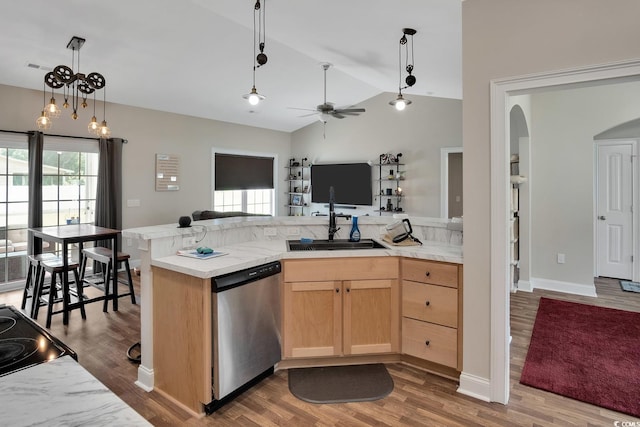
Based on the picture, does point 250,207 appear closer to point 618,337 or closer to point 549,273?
point 549,273

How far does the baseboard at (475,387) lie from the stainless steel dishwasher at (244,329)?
1.30 metres

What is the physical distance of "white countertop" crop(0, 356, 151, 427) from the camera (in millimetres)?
635

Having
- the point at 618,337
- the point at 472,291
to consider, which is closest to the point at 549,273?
the point at 618,337

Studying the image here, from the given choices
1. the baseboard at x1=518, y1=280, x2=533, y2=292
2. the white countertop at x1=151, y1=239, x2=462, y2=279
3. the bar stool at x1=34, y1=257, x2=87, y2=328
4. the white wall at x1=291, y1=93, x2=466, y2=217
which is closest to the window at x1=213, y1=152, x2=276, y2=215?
the white wall at x1=291, y1=93, x2=466, y2=217

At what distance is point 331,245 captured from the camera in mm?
3033

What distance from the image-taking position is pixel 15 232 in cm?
491

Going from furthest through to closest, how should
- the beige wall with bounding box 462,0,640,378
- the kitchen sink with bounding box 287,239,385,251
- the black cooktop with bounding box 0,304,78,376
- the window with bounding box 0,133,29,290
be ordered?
the window with bounding box 0,133,29,290, the kitchen sink with bounding box 287,239,385,251, the beige wall with bounding box 462,0,640,378, the black cooktop with bounding box 0,304,78,376

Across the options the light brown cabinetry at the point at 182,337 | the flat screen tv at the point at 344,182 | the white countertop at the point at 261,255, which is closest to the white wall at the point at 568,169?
the white countertop at the point at 261,255

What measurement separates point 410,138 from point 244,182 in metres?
3.67

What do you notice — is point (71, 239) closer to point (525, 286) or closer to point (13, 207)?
point (13, 207)

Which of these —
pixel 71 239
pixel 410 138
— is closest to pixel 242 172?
pixel 410 138

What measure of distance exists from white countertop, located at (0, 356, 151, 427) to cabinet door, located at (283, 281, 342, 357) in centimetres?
188

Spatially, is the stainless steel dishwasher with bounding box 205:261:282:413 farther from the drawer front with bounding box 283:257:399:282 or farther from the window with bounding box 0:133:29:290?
the window with bounding box 0:133:29:290

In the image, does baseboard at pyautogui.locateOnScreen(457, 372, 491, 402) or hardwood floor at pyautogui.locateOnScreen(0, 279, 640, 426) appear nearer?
hardwood floor at pyautogui.locateOnScreen(0, 279, 640, 426)
